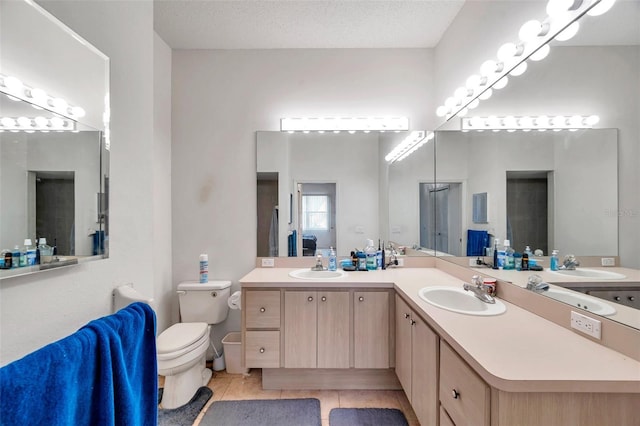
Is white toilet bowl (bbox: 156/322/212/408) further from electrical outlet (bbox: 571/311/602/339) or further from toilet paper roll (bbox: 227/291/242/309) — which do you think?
electrical outlet (bbox: 571/311/602/339)

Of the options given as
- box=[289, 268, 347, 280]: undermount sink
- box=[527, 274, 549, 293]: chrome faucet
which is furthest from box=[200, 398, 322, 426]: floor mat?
box=[527, 274, 549, 293]: chrome faucet

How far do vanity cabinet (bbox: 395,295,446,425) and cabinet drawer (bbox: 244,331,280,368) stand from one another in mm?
841

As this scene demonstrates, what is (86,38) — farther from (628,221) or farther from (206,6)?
(628,221)

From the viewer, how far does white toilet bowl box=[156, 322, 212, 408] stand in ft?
5.59

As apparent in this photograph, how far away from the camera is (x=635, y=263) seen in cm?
96

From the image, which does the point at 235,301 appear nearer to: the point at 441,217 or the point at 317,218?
the point at 317,218

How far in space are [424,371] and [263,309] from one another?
108cm

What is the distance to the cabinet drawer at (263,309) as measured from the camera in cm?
187

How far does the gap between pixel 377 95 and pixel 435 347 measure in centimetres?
208

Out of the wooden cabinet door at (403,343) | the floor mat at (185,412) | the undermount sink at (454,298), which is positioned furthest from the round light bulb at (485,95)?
the floor mat at (185,412)

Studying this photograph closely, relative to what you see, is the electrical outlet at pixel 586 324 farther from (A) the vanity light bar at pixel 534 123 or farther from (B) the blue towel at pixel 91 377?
(B) the blue towel at pixel 91 377

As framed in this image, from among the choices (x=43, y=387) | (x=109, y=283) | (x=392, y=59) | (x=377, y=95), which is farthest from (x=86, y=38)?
(x=392, y=59)

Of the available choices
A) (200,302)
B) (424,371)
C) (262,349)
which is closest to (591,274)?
(424,371)

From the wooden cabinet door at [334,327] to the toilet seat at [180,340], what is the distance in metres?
0.87
